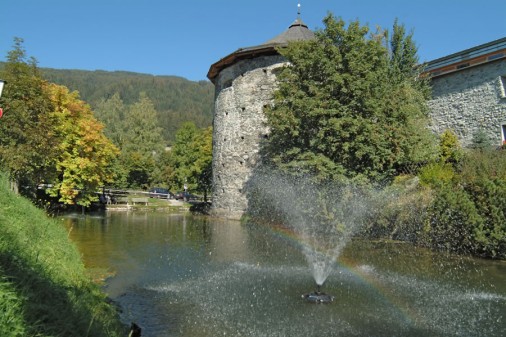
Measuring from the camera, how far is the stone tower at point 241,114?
2727cm

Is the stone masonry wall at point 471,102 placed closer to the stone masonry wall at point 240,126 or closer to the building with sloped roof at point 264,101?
the building with sloped roof at point 264,101

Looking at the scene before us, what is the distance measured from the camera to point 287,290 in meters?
9.44

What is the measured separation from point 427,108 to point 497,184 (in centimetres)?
1406

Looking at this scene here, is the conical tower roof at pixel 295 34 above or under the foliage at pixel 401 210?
above

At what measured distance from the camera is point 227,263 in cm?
1260

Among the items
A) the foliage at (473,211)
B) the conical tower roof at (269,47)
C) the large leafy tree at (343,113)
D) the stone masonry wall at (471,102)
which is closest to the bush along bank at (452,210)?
the foliage at (473,211)

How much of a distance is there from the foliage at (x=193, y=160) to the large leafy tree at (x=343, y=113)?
2203 cm

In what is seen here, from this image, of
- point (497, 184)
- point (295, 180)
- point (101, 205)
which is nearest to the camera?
point (497, 184)

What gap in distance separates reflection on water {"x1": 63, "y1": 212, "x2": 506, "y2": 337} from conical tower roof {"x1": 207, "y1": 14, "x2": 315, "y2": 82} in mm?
15059

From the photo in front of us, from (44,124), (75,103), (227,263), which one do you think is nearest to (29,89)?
(44,124)

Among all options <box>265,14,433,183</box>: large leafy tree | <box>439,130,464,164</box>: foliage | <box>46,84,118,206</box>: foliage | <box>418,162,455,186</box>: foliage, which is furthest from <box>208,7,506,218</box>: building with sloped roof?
<box>46,84,118,206</box>: foliage

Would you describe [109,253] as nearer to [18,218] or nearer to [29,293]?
[18,218]

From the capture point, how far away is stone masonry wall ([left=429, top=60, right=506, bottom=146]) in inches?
936

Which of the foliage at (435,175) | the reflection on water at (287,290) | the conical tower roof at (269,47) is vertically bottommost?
the reflection on water at (287,290)
